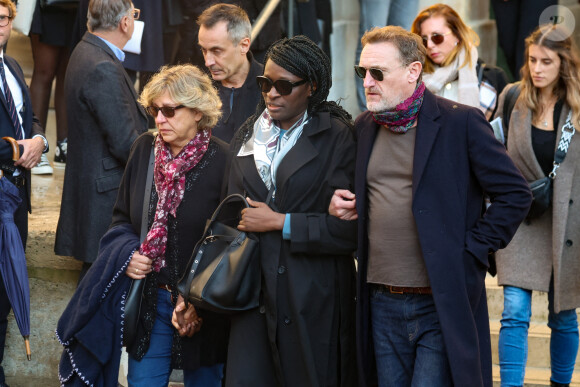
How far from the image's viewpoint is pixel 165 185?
415 cm

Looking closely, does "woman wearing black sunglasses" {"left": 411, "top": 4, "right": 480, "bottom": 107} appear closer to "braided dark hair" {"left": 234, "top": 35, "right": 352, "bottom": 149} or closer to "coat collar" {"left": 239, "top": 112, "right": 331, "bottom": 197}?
"braided dark hair" {"left": 234, "top": 35, "right": 352, "bottom": 149}

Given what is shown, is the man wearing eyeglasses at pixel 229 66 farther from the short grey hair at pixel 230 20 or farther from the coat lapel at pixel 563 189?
the coat lapel at pixel 563 189

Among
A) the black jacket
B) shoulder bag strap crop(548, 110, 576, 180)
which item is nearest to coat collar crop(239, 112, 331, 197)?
the black jacket

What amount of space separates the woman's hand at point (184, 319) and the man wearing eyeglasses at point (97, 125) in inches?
51.6

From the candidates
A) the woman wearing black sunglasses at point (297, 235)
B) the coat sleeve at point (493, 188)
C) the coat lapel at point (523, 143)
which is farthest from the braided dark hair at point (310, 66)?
the coat lapel at point (523, 143)

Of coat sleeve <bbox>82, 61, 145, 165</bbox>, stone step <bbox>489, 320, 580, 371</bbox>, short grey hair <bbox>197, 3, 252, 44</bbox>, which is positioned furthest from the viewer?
stone step <bbox>489, 320, 580, 371</bbox>

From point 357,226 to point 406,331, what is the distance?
508 millimetres

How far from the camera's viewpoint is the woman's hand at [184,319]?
4047 millimetres

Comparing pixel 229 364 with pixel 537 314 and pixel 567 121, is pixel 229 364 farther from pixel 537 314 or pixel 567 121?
pixel 537 314

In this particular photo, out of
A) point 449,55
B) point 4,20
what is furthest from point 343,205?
point 4,20

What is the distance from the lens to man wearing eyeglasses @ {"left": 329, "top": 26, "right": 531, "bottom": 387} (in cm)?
370

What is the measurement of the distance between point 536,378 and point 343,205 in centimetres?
239

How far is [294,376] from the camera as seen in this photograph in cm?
392

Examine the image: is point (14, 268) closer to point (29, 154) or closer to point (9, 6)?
point (29, 154)
